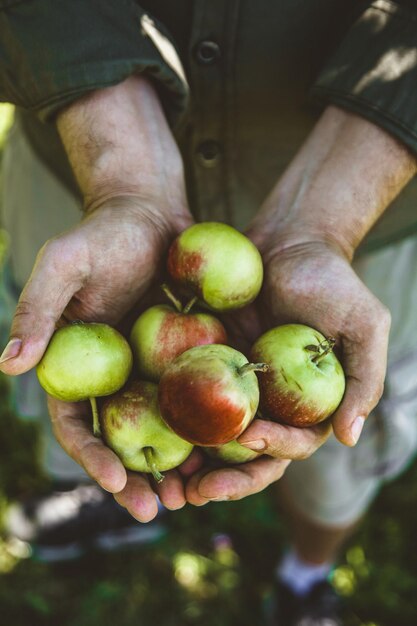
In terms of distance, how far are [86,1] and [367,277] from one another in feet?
4.93

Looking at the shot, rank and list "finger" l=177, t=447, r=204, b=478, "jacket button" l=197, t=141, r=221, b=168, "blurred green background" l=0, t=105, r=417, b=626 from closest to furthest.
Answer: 1. "finger" l=177, t=447, r=204, b=478
2. "jacket button" l=197, t=141, r=221, b=168
3. "blurred green background" l=0, t=105, r=417, b=626

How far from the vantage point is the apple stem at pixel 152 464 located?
1888 millimetres

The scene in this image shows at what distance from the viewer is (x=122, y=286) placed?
2182 mm

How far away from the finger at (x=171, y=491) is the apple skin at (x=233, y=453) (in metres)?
0.14

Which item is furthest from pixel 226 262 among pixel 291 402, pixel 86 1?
pixel 86 1

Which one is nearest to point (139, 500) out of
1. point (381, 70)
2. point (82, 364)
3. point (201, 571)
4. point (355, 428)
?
point (82, 364)

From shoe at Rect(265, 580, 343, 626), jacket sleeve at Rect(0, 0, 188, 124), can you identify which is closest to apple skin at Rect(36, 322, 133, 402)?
jacket sleeve at Rect(0, 0, 188, 124)

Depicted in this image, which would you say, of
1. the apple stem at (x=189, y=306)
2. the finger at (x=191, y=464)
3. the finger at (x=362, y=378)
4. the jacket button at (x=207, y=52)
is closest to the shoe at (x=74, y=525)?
the finger at (x=191, y=464)

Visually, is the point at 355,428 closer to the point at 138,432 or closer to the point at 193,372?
the point at 193,372

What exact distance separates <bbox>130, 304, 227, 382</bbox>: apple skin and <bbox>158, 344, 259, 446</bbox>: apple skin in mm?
213

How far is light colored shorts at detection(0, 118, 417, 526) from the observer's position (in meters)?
2.69

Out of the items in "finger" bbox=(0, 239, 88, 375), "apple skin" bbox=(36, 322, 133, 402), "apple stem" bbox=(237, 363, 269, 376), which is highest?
"finger" bbox=(0, 239, 88, 375)

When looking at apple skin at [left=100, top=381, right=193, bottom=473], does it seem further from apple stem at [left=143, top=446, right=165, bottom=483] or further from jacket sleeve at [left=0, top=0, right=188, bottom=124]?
jacket sleeve at [left=0, top=0, right=188, bottom=124]

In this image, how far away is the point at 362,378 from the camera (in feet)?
6.60
